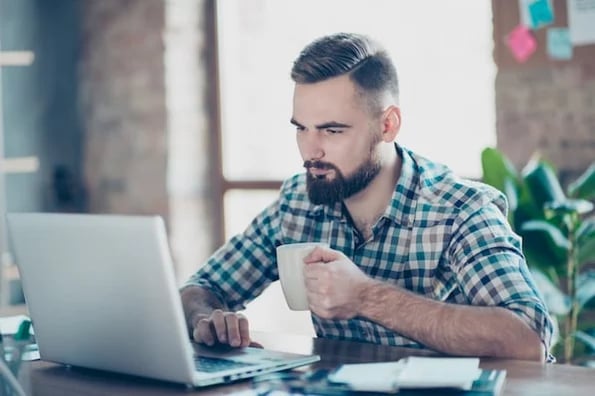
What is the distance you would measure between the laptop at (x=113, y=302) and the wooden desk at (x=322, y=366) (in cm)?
2

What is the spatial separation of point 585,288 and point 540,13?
883 millimetres

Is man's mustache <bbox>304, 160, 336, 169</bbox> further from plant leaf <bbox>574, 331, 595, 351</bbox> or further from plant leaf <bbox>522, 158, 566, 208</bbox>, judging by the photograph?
plant leaf <bbox>574, 331, 595, 351</bbox>

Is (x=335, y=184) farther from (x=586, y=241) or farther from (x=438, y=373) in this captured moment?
(x=586, y=241)

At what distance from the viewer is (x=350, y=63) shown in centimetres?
219

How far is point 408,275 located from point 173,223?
2.16m

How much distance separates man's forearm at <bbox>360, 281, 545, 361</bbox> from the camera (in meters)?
1.80

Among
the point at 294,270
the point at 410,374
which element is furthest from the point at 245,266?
the point at 410,374

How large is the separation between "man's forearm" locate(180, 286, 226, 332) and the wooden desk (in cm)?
21

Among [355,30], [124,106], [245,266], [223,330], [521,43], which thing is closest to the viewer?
[223,330]

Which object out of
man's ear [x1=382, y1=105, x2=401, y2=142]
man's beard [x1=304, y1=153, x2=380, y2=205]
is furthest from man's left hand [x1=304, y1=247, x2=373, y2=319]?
man's ear [x1=382, y1=105, x2=401, y2=142]

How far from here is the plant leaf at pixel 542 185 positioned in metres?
2.88

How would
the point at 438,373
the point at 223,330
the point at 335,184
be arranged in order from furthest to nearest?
the point at 335,184 → the point at 223,330 → the point at 438,373

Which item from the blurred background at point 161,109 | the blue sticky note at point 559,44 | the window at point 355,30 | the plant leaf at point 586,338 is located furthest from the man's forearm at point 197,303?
the blurred background at point 161,109

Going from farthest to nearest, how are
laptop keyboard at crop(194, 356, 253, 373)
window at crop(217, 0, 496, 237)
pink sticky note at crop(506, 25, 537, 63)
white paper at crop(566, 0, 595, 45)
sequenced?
window at crop(217, 0, 496, 237), pink sticky note at crop(506, 25, 537, 63), white paper at crop(566, 0, 595, 45), laptop keyboard at crop(194, 356, 253, 373)
